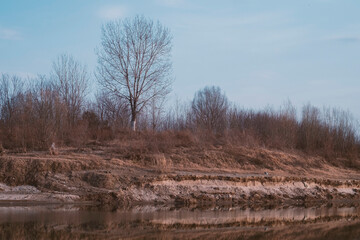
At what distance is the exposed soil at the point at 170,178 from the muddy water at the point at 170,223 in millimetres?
1979

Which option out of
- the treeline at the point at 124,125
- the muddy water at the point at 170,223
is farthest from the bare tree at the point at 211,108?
the muddy water at the point at 170,223

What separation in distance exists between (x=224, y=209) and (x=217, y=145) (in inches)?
396

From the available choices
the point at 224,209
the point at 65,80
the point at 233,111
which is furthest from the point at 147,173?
the point at 233,111

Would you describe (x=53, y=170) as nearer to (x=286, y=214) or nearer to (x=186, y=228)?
(x=186, y=228)

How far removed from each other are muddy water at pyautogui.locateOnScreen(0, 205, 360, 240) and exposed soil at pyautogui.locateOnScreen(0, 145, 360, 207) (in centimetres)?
198

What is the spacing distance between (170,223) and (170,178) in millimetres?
7608

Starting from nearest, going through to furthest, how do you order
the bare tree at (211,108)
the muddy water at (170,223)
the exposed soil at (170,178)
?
the muddy water at (170,223) → the exposed soil at (170,178) → the bare tree at (211,108)

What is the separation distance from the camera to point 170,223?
16703 mm

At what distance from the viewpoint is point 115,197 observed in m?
22.5

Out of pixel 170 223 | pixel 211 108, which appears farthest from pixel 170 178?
pixel 211 108

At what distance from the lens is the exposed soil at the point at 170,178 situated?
22.3 m

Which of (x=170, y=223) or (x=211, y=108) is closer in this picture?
(x=170, y=223)

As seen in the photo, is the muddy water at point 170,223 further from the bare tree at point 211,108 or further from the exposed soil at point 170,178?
the bare tree at point 211,108

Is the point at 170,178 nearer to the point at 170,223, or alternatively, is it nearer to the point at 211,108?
the point at 170,223
